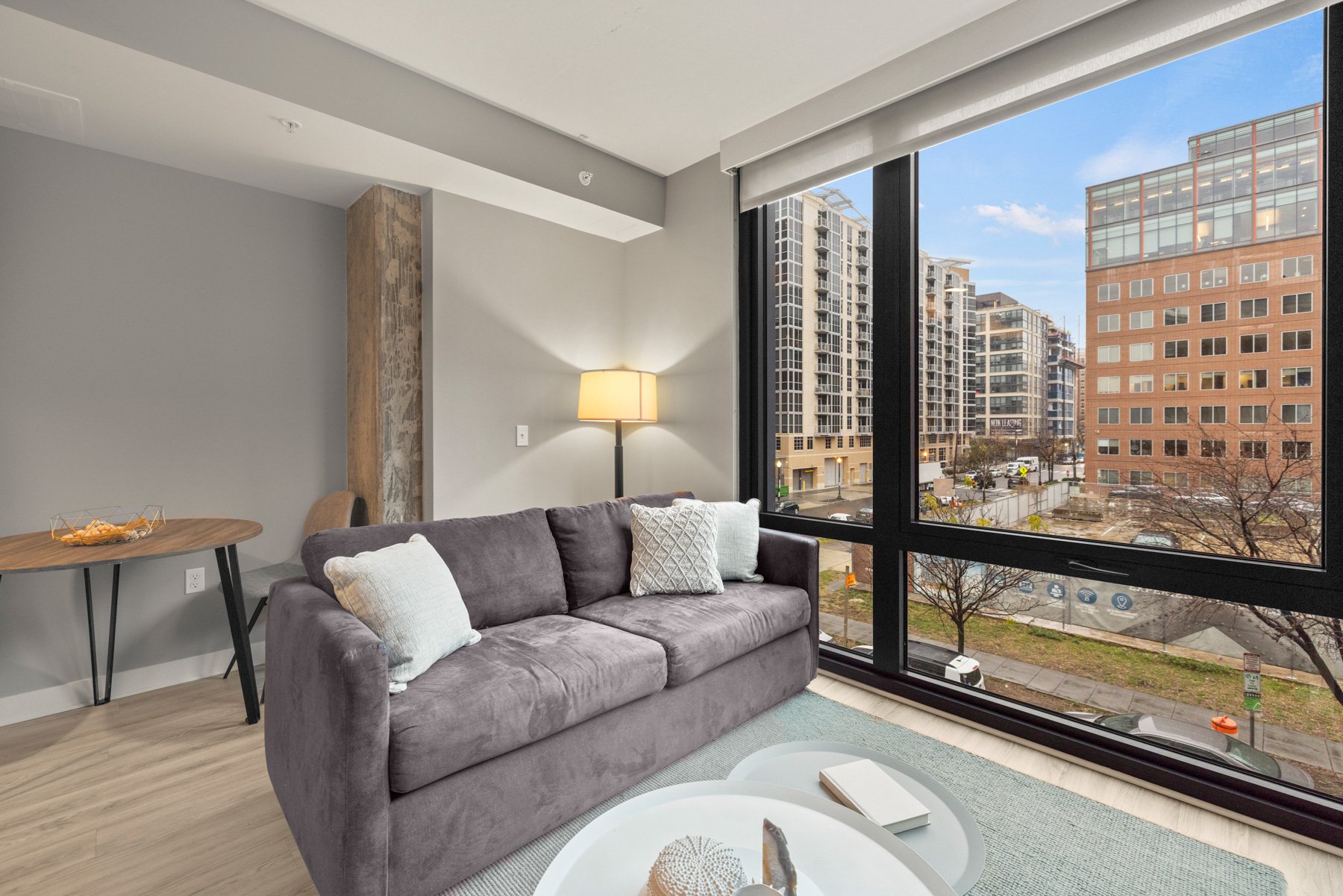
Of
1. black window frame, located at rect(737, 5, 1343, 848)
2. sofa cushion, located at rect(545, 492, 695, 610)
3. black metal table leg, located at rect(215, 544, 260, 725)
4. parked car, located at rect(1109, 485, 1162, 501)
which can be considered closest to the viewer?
black window frame, located at rect(737, 5, 1343, 848)

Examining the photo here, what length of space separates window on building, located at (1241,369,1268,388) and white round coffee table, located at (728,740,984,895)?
1.64 metres

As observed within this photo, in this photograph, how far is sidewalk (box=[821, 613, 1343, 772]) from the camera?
5.76ft

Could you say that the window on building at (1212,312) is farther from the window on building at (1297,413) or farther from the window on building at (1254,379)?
the window on building at (1297,413)

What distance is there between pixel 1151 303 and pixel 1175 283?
0.27 ft

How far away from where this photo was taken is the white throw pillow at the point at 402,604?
5.29 ft

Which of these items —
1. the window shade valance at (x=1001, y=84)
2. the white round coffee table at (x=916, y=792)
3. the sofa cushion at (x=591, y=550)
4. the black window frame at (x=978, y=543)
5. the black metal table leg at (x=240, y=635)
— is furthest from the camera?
the sofa cushion at (x=591, y=550)

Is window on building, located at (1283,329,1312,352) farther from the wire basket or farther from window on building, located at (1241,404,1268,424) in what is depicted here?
the wire basket

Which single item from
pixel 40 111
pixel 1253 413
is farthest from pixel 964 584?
pixel 40 111

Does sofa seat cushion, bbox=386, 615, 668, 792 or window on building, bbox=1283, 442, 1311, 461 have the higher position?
window on building, bbox=1283, 442, 1311, 461

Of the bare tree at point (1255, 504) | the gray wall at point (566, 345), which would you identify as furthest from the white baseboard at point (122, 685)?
the bare tree at point (1255, 504)

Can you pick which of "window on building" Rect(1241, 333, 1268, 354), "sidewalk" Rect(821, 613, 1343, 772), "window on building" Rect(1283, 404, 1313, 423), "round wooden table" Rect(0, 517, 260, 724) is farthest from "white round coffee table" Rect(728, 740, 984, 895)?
"round wooden table" Rect(0, 517, 260, 724)

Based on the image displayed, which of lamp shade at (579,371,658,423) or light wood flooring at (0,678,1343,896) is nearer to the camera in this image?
light wood flooring at (0,678,1343,896)

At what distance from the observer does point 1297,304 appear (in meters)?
1.77

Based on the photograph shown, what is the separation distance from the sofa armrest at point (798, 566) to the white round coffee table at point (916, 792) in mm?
1168
